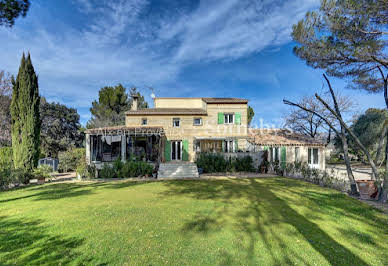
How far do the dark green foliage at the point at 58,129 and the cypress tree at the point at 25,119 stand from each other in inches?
460

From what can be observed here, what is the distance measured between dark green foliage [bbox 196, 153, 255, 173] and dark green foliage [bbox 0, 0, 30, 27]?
1567cm

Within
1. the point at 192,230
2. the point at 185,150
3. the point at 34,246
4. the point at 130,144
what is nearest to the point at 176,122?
the point at 185,150

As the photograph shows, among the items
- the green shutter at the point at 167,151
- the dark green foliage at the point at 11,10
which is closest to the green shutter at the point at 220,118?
the green shutter at the point at 167,151

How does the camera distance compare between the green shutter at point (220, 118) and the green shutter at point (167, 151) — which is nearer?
the green shutter at point (167, 151)

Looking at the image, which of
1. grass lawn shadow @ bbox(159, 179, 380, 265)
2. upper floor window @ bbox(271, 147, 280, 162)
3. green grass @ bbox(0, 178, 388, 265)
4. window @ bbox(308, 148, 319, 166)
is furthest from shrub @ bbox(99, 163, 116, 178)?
window @ bbox(308, 148, 319, 166)

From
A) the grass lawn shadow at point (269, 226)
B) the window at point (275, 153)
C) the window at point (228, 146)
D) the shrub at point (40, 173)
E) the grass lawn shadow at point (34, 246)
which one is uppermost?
the window at point (228, 146)

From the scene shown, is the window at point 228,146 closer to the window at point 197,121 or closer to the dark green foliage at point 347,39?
the window at point 197,121

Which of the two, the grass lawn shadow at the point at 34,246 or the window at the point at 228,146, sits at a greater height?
the window at the point at 228,146

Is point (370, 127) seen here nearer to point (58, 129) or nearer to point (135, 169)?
point (135, 169)

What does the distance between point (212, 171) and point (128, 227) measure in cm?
1272

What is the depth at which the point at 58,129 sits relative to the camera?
85.4 ft

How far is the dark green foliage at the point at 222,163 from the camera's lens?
17.8 metres

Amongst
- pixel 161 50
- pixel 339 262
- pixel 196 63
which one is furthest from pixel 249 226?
pixel 196 63

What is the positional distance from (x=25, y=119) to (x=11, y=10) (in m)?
9.70
